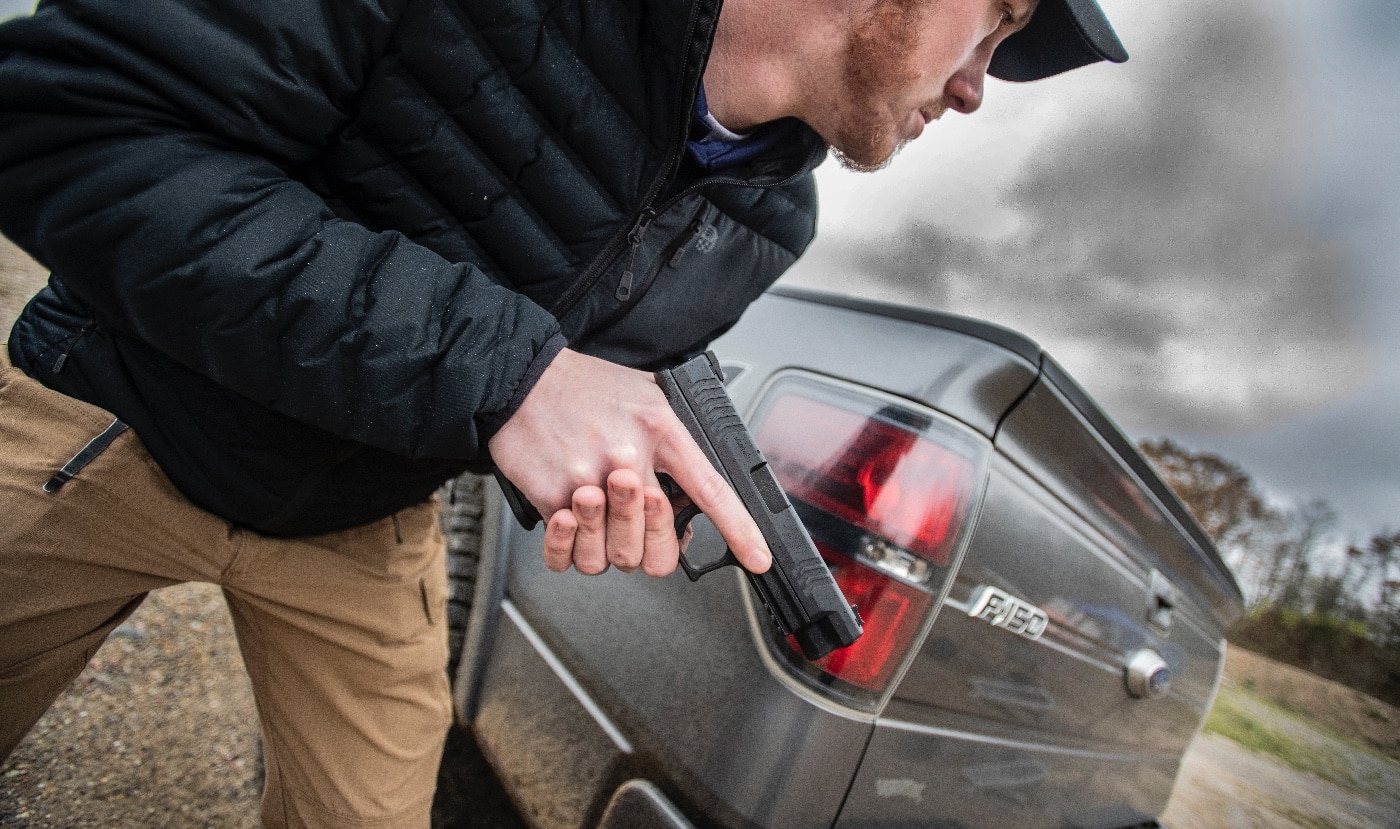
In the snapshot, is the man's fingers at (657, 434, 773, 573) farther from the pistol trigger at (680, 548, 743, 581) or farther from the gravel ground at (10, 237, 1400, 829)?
the gravel ground at (10, 237, 1400, 829)

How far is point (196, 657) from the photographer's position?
2213 mm

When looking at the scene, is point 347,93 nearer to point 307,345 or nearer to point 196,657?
point 307,345

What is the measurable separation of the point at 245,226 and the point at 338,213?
0.25 m

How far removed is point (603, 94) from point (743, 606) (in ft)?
2.85

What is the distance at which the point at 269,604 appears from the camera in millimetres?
1292

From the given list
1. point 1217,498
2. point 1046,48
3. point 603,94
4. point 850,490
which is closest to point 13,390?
point 603,94

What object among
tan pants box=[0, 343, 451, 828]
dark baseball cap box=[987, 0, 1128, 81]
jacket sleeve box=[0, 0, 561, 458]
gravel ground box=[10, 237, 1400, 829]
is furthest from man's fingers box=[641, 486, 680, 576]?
gravel ground box=[10, 237, 1400, 829]

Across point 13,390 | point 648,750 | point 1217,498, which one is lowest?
point 648,750

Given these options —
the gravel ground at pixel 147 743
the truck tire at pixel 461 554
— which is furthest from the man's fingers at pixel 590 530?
the gravel ground at pixel 147 743

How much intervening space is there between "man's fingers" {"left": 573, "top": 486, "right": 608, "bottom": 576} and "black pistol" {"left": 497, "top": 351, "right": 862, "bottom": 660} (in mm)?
192

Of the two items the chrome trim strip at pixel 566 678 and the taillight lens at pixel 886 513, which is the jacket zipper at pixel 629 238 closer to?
the taillight lens at pixel 886 513

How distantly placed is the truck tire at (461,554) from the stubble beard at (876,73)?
1334 millimetres

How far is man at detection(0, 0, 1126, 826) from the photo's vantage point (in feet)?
2.50

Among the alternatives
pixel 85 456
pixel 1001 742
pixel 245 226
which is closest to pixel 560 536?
pixel 245 226
